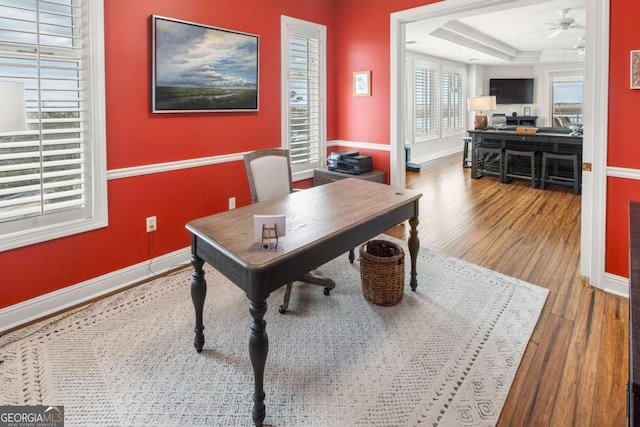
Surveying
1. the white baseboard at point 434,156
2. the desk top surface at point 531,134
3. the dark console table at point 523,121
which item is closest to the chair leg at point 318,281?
the desk top surface at point 531,134

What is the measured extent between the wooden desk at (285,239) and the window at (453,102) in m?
8.23

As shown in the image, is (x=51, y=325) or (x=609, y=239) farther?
(x=609, y=239)

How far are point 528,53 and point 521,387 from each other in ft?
35.8

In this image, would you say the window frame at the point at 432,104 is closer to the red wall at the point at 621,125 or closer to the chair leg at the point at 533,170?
the chair leg at the point at 533,170

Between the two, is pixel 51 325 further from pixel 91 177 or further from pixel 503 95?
pixel 503 95

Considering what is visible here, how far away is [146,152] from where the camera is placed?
302 centimetres

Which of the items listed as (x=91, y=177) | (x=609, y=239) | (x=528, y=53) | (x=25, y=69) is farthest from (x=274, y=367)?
(x=528, y=53)

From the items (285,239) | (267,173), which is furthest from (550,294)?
(267,173)

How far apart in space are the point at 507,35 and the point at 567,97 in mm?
4391

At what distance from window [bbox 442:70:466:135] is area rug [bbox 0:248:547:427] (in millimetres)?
8144

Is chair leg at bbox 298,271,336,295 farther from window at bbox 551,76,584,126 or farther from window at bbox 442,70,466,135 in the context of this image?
window at bbox 551,76,584,126

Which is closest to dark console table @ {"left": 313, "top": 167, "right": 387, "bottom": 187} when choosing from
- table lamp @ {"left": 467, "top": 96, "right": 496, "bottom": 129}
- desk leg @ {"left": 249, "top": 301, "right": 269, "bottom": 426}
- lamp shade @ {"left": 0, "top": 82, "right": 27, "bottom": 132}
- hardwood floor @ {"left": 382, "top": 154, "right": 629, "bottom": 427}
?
hardwood floor @ {"left": 382, "top": 154, "right": 629, "bottom": 427}

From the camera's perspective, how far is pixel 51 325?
2.45 m

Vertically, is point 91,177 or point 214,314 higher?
→ point 91,177
